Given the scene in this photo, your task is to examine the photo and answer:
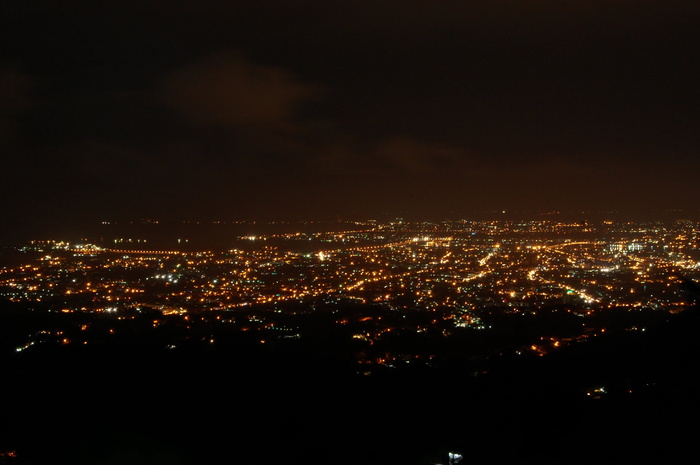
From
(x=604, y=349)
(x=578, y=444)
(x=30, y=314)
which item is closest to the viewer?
(x=578, y=444)

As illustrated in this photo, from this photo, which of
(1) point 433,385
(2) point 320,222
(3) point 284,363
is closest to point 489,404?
(1) point 433,385

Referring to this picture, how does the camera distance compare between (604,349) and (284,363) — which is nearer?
(604,349)

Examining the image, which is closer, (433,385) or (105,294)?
(433,385)

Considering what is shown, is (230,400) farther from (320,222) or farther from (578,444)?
(320,222)

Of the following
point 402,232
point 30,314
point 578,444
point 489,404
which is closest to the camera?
point 578,444

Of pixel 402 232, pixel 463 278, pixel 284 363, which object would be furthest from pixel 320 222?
pixel 284 363

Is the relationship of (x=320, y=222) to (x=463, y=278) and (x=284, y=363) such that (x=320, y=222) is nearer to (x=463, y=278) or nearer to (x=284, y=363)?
(x=463, y=278)

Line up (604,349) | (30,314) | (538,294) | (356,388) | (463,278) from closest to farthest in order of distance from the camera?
(356,388) → (604,349) → (30,314) → (538,294) → (463,278)

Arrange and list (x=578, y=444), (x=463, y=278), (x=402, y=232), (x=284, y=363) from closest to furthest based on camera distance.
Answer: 1. (x=578, y=444)
2. (x=284, y=363)
3. (x=463, y=278)
4. (x=402, y=232)
